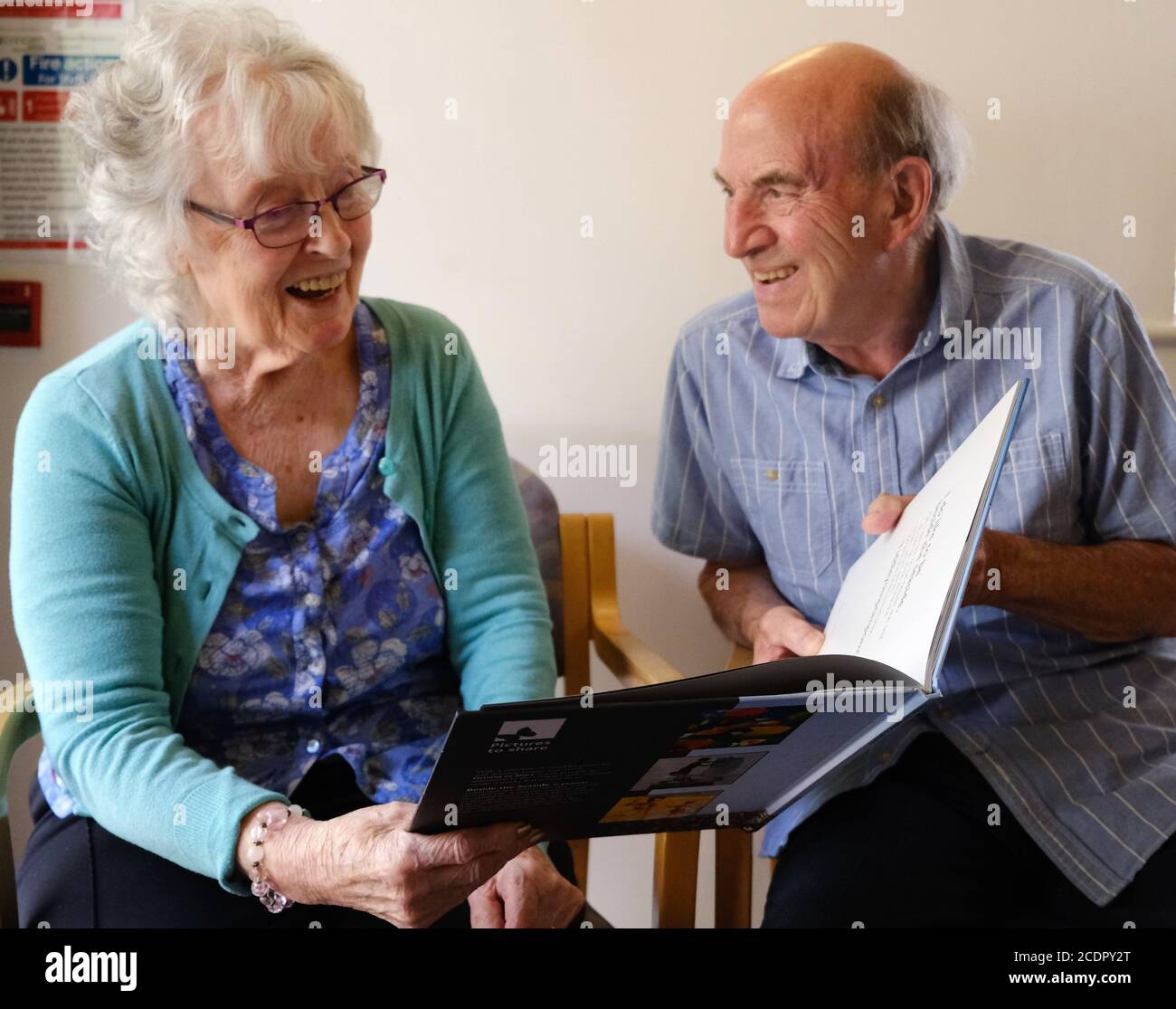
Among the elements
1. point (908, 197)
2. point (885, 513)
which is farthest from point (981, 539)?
point (908, 197)

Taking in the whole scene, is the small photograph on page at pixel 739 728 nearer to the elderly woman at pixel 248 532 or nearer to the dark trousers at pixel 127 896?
the elderly woman at pixel 248 532

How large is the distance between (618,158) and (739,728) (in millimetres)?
898

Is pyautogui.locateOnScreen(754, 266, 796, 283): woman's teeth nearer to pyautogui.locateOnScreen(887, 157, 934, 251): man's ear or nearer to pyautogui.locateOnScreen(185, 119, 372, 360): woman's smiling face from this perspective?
pyautogui.locateOnScreen(887, 157, 934, 251): man's ear

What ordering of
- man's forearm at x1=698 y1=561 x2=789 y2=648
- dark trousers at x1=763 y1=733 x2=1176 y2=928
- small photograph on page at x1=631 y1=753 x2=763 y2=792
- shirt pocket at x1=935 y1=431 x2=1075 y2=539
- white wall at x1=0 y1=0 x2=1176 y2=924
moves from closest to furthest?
small photograph on page at x1=631 y1=753 x2=763 y2=792 < dark trousers at x1=763 y1=733 x2=1176 y2=928 < shirt pocket at x1=935 y1=431 x2=1075 y2=539 < man's forearm at x1=698 y1=561 x2=789 y2=648 < white wall at x1=0 y1=0 x2=1176 y2=924

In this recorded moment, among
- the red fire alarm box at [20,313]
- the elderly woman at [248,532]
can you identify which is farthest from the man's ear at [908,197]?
the red fire alarm box at [20,313]

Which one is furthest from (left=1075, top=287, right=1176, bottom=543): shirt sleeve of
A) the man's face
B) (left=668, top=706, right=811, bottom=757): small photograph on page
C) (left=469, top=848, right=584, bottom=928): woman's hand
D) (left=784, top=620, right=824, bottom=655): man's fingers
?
(left=469, top=848, right=584, bottom=928): woman's hand

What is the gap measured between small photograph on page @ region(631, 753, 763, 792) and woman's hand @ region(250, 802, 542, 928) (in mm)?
110

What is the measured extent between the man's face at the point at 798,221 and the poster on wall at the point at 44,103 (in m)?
0.81

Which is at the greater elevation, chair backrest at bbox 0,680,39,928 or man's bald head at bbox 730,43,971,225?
man's bald head at bbox 730,43,971,225

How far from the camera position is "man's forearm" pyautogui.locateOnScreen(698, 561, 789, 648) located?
4.61 feet

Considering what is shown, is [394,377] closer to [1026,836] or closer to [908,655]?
[908,655]

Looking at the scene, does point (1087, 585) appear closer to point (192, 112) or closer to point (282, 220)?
point (282, 220)

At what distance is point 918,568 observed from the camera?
0.97 meters

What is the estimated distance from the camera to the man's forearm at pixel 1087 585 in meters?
1.21
